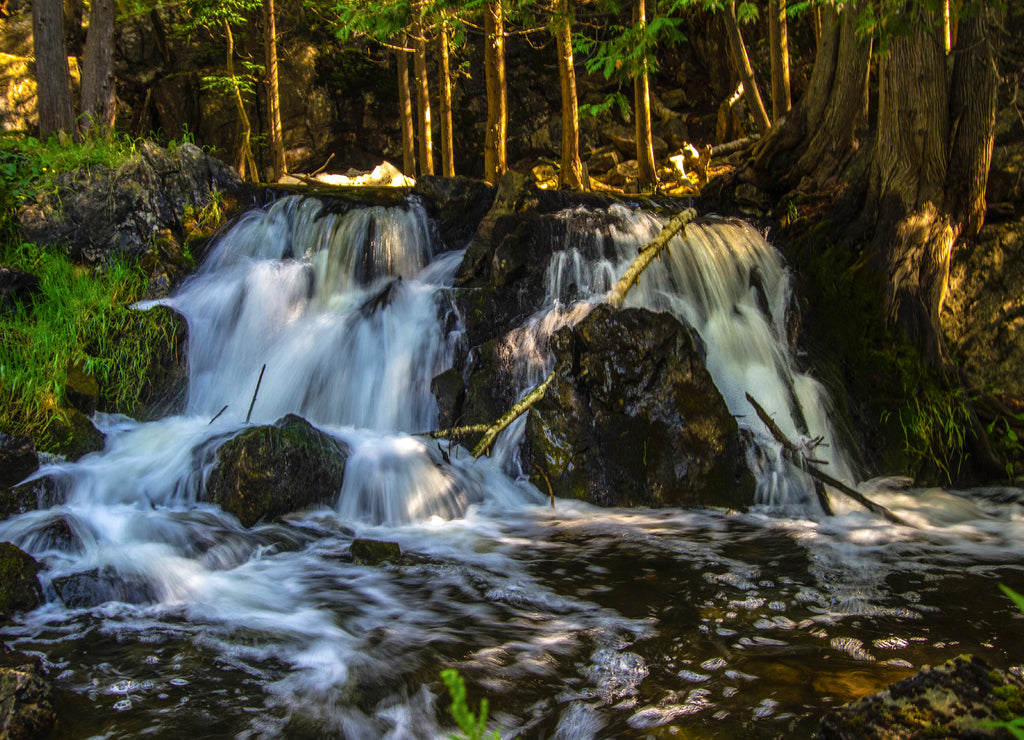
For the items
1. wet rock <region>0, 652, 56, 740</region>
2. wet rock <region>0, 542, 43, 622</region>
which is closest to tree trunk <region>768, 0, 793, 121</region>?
wet rock <region>0, 542, 43, 622</region>

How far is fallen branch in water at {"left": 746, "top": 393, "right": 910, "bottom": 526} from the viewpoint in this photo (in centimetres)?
535

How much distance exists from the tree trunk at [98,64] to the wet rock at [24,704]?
10268mm

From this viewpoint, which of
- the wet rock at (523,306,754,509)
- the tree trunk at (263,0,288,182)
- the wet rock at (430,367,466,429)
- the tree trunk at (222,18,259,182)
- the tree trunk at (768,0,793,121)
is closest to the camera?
the wet rock at (523,306,754,509)

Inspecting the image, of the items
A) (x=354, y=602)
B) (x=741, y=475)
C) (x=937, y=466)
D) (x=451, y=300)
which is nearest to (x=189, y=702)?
(x=354, y=602)

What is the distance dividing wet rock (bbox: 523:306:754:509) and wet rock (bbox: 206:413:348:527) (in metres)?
1.84

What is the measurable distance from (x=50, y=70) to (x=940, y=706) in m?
12.5

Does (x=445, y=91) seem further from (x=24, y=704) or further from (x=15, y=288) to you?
(x=24, y=704)

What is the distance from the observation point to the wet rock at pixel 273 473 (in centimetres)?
533

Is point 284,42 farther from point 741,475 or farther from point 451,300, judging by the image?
point 741,475

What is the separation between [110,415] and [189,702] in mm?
4840

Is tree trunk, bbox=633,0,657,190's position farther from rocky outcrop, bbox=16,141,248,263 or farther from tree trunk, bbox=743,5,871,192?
rocky outcrop, bbox=16,141,248,263

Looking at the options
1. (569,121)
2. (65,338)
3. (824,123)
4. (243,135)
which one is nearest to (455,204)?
(569,121)

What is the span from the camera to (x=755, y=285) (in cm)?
798

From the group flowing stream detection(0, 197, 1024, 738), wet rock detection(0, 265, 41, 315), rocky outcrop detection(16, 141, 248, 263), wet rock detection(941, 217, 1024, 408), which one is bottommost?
flowing stream detection(0, 197, 1024, 738)
